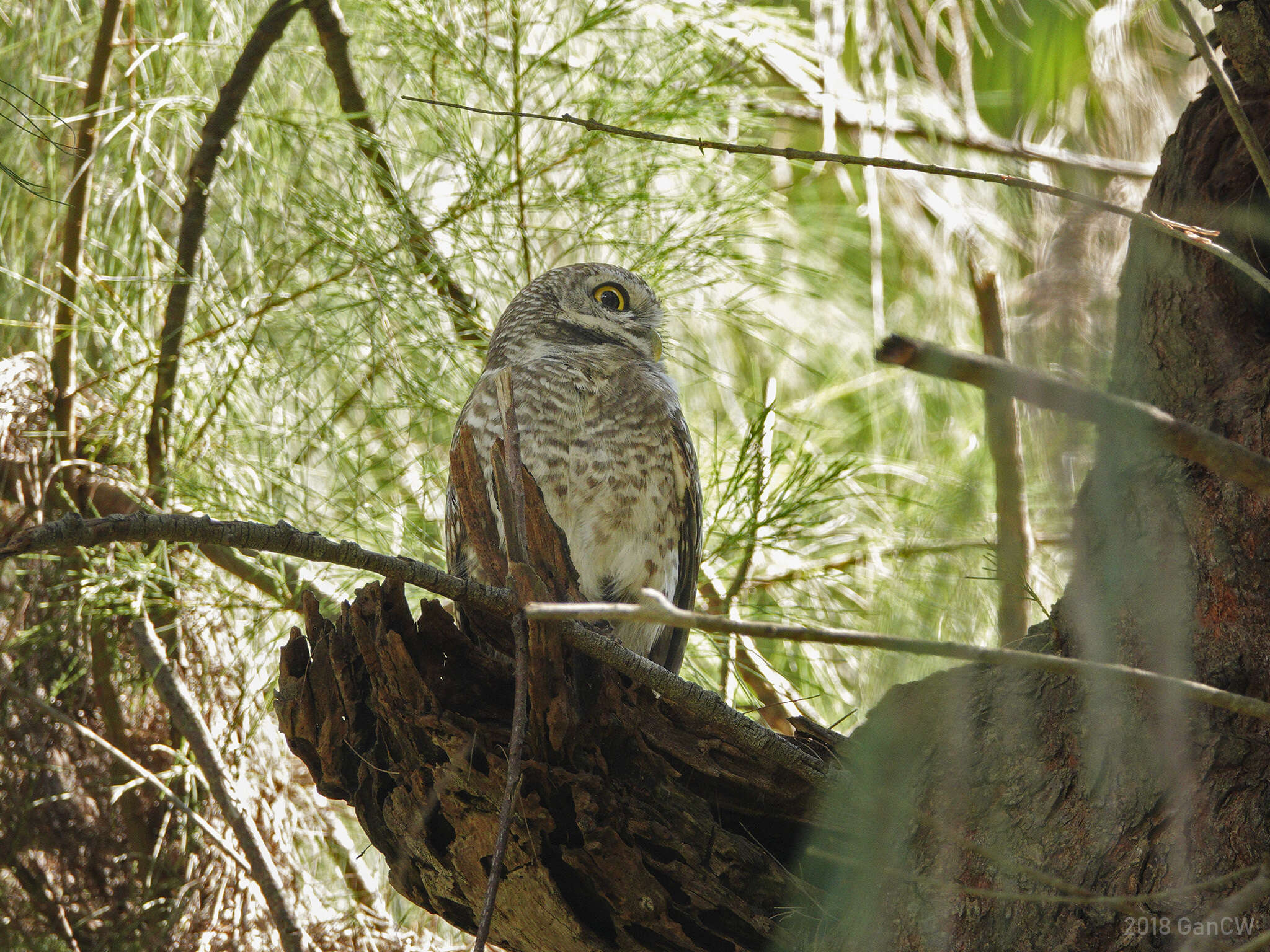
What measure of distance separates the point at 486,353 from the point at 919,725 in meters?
1.67

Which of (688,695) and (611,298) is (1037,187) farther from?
(611,298)

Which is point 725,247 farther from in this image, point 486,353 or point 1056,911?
point 1056,911

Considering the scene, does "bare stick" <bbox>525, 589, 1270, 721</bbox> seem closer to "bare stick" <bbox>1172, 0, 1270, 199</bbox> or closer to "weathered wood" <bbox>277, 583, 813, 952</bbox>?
"bare stick" <bbox>1172, 0, 1270, 199</bbox>

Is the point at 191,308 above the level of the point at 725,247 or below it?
below

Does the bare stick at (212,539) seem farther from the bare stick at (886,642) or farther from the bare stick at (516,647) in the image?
the bare stick at (886,642)

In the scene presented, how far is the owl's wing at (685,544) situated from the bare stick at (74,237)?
1.34m

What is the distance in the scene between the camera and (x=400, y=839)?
1642 mm

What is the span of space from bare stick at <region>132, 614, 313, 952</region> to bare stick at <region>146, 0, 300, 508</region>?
1.19 feet

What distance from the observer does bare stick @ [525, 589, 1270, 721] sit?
32.0 inches

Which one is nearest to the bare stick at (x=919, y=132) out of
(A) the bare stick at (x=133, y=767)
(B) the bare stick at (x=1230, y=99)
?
(B) the bare stick at (x=1230, y=99)

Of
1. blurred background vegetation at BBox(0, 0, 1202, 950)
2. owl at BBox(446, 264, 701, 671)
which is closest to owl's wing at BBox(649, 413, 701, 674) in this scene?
owl at BBox(446, 264, 701, 671)

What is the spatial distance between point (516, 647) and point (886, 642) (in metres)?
0.68

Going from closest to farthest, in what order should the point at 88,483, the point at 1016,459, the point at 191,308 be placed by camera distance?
the point at 1016,459, the point at 88,483, the point at 191,308

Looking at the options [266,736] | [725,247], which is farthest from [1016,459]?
[266,736]
